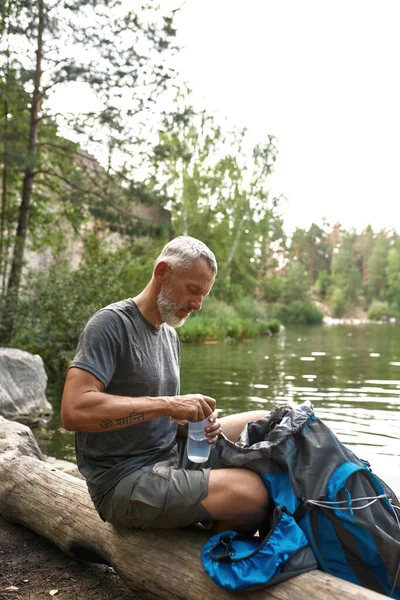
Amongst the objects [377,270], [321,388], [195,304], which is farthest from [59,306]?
[377,270]

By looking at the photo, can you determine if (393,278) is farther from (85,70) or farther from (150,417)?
(150,417)

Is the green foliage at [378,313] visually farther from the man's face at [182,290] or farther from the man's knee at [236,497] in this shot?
the man's knee at [236,497]

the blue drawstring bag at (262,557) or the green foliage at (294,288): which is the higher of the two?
the green foliage at (294,288)

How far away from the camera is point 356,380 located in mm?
13070

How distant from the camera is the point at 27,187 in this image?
1377 cm

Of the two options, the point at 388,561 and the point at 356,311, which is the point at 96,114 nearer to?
the point at 388,561

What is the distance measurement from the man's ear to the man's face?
19 millimetres

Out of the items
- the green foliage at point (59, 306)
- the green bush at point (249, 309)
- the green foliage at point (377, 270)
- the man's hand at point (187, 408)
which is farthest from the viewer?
the green foliage at point (377, 270)

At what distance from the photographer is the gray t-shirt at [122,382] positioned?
9.03 feet

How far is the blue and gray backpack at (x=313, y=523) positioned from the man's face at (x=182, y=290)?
0.67 m

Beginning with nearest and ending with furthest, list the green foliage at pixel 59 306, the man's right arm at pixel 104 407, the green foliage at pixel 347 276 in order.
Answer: the man's right arm at pixel 104 407, the green foliage at pixel 59 306, the green foliage at pixel 347 276

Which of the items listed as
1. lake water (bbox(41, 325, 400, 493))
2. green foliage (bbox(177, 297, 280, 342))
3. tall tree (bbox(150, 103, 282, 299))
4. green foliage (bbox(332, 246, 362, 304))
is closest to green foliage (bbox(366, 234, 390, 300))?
green foliage (bbox(332, 246, 362, 304))

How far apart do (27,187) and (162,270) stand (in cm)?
1159

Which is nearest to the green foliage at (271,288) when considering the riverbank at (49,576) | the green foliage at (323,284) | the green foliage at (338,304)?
the green foliage at (338,304)
